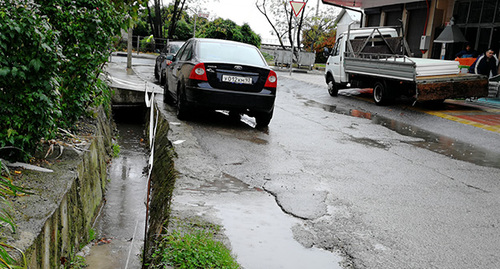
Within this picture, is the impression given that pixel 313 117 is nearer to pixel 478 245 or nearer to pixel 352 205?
pixel 352 205

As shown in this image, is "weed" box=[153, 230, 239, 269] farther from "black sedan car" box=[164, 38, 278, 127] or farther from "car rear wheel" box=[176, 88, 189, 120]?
"car rear wheel" box=[176, 88, 189, 120]

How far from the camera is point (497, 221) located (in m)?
4.54

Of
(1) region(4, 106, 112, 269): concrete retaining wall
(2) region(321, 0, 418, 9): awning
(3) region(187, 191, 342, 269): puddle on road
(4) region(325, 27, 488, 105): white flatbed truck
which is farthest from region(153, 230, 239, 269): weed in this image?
(2) region(321, 0, 418, 9): awning

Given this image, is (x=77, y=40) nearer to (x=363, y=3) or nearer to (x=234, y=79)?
(x=234, y=79)

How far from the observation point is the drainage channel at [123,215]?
418cm

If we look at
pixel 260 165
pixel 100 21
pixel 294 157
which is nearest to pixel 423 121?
pixel 294 157

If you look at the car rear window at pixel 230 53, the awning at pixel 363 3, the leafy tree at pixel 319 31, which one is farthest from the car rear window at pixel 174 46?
the leafy tree at pixel 319 31

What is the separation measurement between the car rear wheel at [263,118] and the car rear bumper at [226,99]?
1.52 feet

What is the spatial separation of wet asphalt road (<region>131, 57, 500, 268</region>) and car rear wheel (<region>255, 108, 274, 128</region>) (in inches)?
7.4

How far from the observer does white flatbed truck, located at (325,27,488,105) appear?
40.0 feet

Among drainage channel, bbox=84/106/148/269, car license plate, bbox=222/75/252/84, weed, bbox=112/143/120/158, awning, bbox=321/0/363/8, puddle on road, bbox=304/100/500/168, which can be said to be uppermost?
awning, bbox=321/0/363/8

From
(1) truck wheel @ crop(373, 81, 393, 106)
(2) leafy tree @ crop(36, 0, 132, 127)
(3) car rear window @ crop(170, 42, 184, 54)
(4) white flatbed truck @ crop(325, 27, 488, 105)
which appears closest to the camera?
(2) leafy tree @ crop(36, 0, 132, 127)

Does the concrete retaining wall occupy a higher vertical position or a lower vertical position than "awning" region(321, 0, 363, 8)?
lower

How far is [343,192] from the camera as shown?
5.20 m
